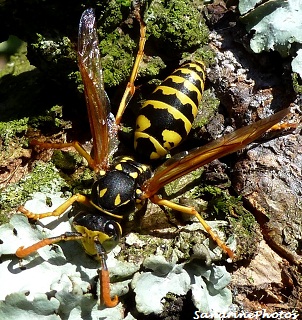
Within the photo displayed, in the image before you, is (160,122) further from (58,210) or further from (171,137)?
(58,210)

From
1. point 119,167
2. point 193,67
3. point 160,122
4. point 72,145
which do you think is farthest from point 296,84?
point 72,145

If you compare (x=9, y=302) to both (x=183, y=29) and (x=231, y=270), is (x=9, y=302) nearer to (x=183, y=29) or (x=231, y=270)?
(x=231, y=270)

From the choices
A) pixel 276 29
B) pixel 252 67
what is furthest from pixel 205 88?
pixel 276 29

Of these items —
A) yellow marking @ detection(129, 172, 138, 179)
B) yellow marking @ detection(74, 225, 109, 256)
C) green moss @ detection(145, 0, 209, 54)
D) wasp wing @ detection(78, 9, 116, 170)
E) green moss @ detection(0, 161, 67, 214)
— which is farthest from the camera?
green moss @ detection(145, 0, 209, 54)

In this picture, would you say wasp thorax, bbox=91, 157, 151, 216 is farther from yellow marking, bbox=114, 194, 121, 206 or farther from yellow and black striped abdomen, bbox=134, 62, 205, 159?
yellow and black striped abdomen, bbox=134, 62, 205, 159

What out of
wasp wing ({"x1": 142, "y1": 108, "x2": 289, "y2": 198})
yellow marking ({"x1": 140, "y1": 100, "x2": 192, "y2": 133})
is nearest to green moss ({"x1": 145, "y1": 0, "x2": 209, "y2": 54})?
yellow marking ({"x1": 140, "y1": 100, "x2": 192, "y2": 133})

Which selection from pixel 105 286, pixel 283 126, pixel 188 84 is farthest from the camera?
pixel 188 84

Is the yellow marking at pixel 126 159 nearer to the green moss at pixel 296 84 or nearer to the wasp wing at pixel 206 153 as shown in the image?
the wasp wing at pixel 206 153

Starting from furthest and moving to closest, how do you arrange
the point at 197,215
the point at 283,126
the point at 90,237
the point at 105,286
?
the point at 283,126 < the point at 197,215 < the point at 90,237 < the point at 105,286
